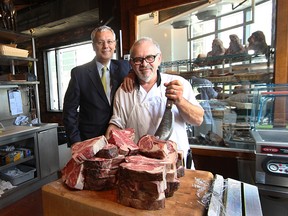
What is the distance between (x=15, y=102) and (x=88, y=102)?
7.10ft

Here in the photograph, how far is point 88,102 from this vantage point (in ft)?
4.95

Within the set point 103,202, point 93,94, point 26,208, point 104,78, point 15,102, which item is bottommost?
point 26,208

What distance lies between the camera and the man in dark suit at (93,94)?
1479 millimetres

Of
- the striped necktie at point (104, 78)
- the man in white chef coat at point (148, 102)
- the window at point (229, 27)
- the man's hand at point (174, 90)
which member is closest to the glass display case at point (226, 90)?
the window at point (229, 27)

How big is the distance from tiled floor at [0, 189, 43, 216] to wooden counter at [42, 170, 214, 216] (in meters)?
1.75

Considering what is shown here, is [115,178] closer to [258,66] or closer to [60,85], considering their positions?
[258,66]

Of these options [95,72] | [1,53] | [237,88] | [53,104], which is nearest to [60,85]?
[53,104]

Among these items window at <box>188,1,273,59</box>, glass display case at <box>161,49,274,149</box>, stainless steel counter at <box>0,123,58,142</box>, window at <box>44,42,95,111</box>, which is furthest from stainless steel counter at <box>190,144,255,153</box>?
window at <box>44,42,95,111</box>

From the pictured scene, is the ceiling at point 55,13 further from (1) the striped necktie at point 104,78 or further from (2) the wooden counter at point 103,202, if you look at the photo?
(2) the wooden counter at point 103,202

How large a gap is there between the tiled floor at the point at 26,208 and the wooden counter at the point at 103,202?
1.75 meters

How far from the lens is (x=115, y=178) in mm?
789

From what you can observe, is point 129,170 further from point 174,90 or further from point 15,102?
point 15,102

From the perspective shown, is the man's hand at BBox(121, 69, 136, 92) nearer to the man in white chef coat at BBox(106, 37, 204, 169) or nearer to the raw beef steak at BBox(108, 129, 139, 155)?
the man in white chef coat at BBox(106, 37, 204, 169)

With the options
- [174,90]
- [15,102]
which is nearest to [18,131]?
[15,102]
